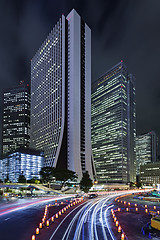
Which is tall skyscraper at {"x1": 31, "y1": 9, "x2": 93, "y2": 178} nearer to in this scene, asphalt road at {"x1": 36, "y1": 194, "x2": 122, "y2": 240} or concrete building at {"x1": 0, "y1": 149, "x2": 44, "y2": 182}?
concrete building at {"x1": 0, "y1": 149, "x2": 44, "y2": 182}

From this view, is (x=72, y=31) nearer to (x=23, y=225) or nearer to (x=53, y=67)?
(x=53, y=67)

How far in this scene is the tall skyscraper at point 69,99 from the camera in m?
153

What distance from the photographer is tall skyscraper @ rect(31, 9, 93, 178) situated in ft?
502

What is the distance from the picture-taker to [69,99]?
159750mm

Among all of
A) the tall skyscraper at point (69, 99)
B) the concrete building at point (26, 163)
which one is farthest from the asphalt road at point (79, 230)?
the concrete building at point (26, 163)

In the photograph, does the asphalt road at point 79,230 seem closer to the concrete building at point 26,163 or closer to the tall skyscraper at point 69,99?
the tall skyscraper at point 69,99

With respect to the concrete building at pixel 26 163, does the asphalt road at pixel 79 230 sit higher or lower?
higher

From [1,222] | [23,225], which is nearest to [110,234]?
[23,225]

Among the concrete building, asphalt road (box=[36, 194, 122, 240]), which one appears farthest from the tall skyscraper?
asphalt road (box=[36, 194, 122, 240])

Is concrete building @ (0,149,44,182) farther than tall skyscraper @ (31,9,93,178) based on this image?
Yes

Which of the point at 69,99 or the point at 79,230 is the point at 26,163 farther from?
the point at 79,230

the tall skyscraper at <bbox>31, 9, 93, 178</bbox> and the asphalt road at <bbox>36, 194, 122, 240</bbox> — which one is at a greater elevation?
the tall skyscraper at <bbox>31, 9, 93, 178</bbox>

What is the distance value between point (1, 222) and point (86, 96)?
14308 cm

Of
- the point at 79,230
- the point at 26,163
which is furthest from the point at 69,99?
the point at 79,230
